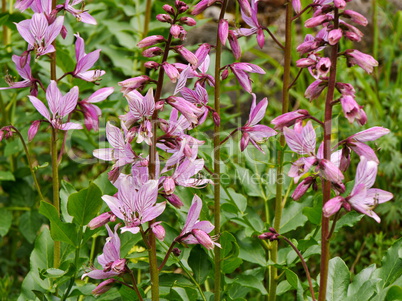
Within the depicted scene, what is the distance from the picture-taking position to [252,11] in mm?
2598

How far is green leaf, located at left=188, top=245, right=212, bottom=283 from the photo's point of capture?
2.72 meters

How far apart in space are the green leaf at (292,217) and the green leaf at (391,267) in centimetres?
50

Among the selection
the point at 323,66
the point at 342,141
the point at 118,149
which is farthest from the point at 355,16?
the point at 118,149

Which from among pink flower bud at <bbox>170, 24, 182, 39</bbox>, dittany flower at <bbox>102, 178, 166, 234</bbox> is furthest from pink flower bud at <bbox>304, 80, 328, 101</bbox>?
dittany flower at <bbox>102, 178, 166, 234</bbox>

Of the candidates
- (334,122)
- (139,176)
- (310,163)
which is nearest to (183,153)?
(139,176)

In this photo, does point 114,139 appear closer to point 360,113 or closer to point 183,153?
point 183,153

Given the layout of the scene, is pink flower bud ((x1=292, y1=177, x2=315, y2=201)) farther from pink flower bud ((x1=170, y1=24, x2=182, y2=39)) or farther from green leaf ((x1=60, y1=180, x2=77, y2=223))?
green leaf ((x1=60, y1=180, x2=77, y2=223))

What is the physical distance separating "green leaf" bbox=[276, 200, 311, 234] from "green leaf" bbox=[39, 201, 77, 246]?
990mm

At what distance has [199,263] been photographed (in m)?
2.74

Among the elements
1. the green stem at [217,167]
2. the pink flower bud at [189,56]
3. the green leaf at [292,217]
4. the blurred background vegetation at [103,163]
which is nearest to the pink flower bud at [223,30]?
the green stem at [217,167]

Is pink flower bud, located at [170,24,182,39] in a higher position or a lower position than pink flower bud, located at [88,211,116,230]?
higher

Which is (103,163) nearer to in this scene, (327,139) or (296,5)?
(296,5)

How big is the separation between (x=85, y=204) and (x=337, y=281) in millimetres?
1016

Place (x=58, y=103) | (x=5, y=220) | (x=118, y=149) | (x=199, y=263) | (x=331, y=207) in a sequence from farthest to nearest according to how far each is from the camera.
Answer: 1. (x=5, y=220)
2. (x=199, y=263)
3. (x=58, y=103)
4. (x=118, y=149)
5. (x=331, y=207)
